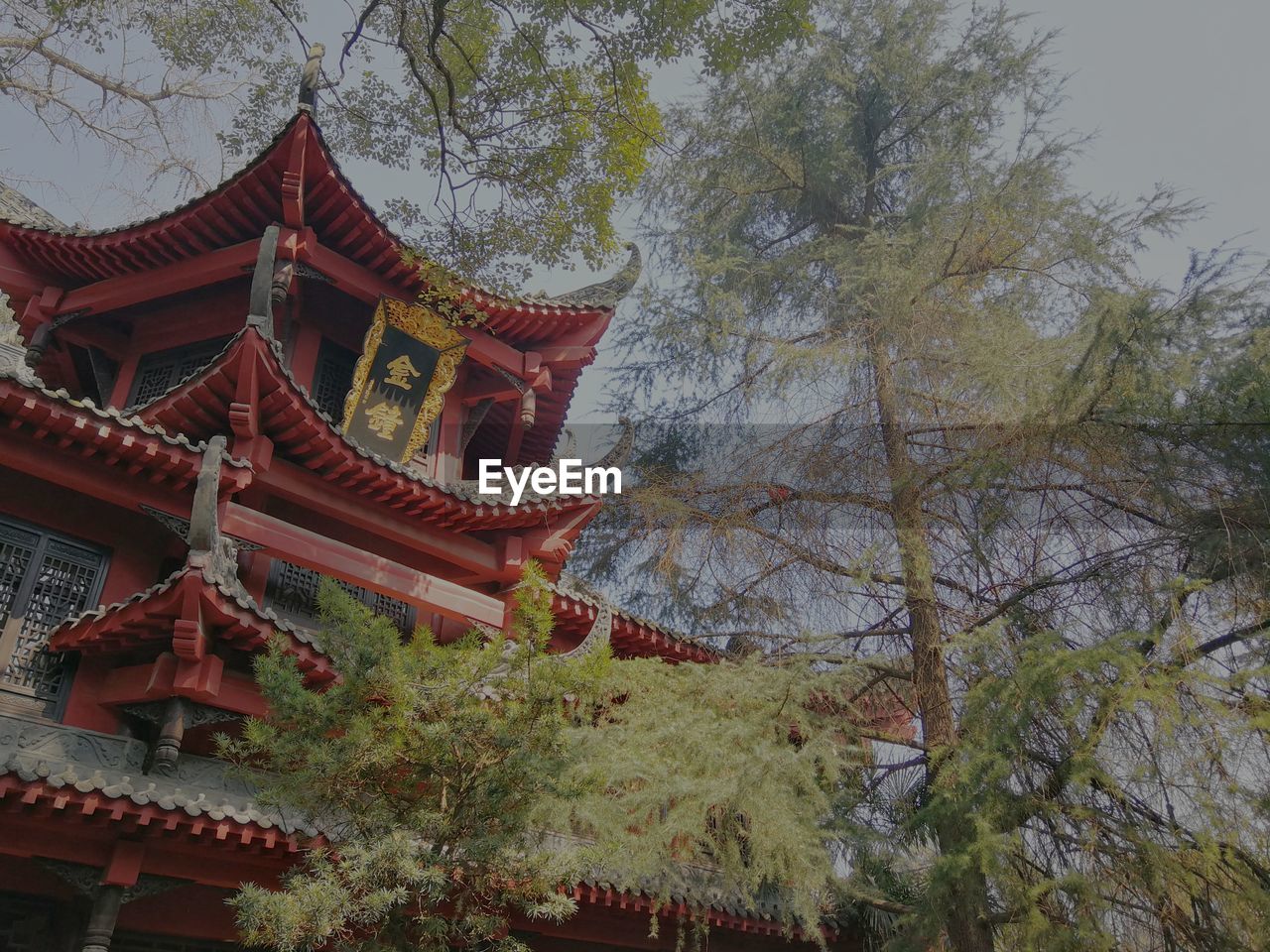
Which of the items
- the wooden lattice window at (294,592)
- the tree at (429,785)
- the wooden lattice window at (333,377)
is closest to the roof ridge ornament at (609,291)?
the wooden lattice window at (333,377)

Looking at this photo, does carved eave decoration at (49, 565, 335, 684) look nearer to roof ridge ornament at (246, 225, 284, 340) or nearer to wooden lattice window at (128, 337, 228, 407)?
roof ridge ornament at (246, 225, 284, 340)

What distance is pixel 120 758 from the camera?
20.5 feet

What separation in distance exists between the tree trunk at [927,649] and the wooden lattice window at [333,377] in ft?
17.4

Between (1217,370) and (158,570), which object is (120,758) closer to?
(158,570)

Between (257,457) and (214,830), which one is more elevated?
(257,457)

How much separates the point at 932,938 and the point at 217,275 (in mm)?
8154

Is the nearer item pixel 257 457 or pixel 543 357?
pixel 257 457

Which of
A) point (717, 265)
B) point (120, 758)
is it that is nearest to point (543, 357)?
point (717, 265)

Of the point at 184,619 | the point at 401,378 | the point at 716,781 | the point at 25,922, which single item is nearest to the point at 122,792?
the point at 184,619

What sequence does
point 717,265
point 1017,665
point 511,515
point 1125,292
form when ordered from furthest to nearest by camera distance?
1. point 717,265
2. point 1125,292
3. point 511,515
4. point 1017,665

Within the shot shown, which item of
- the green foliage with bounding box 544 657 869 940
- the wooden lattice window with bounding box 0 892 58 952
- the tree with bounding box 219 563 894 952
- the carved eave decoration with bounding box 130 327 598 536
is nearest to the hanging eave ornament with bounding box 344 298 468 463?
the carved eave decoration with bounding box 130 327 598 536

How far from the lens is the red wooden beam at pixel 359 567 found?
7504 millimetres

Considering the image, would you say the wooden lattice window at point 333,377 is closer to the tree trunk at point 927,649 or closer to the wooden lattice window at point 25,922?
the wooden lattice window at point 25,922

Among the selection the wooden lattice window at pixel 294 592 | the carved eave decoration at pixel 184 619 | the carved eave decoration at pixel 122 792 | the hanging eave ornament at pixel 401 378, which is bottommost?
the carved eave decoration at pixel 122 792
